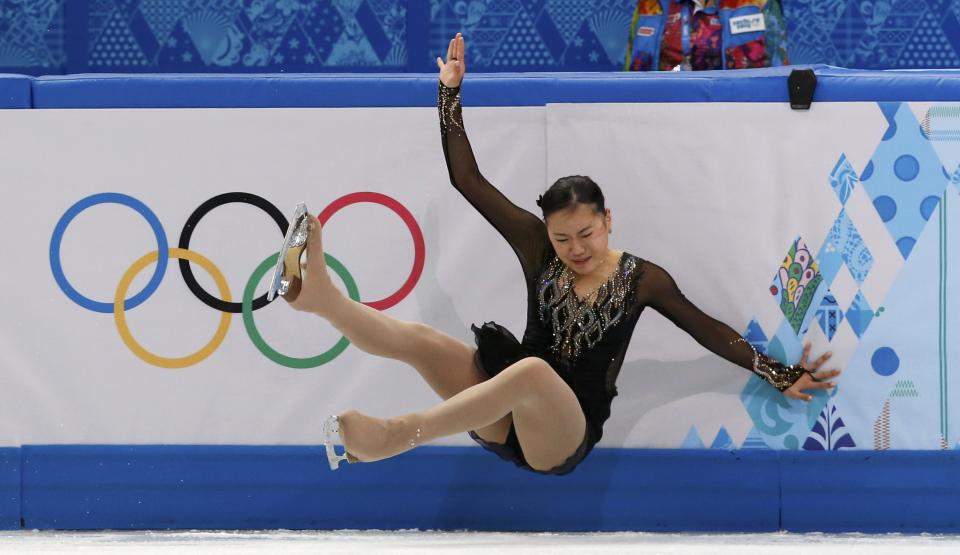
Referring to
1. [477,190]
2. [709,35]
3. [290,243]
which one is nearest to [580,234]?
[477,190]

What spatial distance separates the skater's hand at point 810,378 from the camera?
10.7ft

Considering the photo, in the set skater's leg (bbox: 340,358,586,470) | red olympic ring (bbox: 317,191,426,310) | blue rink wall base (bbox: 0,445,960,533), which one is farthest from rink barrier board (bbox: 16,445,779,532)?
red olympic ring (bbox: 317,191,426,310)

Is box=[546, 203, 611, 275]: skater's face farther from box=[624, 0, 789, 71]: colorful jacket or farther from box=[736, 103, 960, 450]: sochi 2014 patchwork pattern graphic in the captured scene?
box=[624, 0, 789, 71]: colorful jacket

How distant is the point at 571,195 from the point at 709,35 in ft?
6.18

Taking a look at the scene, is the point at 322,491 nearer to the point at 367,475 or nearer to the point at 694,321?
the point at 367,475

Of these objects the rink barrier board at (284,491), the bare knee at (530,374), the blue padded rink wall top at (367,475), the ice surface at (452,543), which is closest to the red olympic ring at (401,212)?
the blue padded rink wall top at (367,475)

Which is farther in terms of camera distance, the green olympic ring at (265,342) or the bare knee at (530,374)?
the green olympic ring at (265,342)

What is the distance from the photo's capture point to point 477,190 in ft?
10.6

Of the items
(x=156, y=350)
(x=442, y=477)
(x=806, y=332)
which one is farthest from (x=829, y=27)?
(x=156, y=350)

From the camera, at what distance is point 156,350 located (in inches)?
135

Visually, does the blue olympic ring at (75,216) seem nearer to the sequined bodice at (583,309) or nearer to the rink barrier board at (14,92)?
the rink barrier board at (14,92)

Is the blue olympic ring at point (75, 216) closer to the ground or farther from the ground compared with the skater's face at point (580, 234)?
closer to the ground

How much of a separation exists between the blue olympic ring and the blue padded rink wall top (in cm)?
28

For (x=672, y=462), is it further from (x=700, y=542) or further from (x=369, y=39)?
(x=369, y=39)
